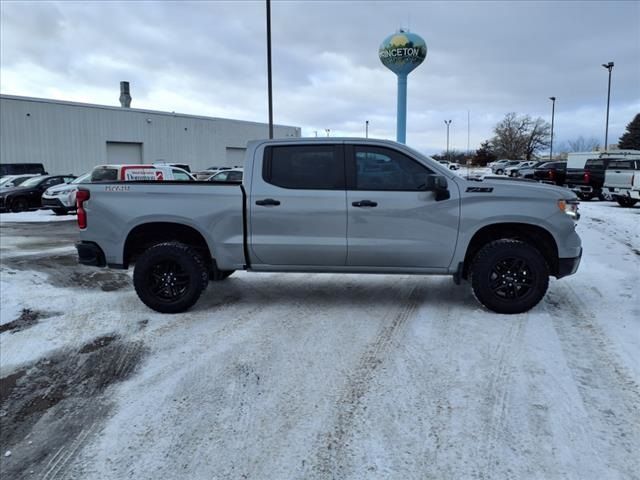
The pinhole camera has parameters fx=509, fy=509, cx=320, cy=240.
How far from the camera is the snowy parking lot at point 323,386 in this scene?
2910 mm

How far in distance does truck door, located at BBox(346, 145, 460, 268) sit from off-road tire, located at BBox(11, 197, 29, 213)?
18300 mm

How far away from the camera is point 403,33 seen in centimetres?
2762

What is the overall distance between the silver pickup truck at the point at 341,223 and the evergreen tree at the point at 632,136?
7570cm

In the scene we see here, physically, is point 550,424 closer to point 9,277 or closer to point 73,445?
point 73,445

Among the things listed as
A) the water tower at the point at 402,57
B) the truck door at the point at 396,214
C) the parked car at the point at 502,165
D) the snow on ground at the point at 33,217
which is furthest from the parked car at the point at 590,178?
the parked car at the point at 502,165

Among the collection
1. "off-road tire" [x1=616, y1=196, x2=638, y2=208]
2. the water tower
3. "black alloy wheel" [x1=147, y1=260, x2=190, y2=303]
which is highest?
the water tower

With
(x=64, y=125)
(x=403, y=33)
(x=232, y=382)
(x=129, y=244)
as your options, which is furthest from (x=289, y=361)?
(x=64, y=125)

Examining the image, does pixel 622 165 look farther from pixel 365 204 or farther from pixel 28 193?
pixel 28 193

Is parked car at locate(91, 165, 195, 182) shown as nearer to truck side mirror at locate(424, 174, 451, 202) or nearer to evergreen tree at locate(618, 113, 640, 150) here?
truck side mirror at locate(424, 174, 451, 202)

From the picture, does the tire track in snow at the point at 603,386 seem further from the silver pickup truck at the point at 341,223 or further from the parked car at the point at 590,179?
the parked car at the point at 590,179

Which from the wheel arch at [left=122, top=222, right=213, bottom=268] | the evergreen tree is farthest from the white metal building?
the evergreen tree

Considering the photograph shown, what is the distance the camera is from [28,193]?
19.8 meters

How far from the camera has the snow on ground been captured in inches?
653

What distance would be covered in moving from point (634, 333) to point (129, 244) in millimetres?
5241
